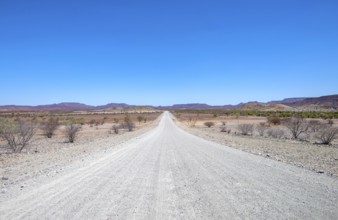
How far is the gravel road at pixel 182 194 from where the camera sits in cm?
697

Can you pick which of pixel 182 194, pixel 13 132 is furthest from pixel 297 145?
pixel 13 132

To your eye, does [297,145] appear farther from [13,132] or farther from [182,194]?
[13,132]

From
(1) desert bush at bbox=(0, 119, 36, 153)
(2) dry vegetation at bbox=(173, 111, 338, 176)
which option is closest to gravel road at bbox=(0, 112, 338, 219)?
(2) dry vegetation at bbox=(173, 111, 338, 176)

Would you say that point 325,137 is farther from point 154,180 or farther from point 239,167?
point 154,180

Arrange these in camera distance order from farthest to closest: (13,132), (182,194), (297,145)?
1. (13,132)
2. (297,145)
3. (182,194)

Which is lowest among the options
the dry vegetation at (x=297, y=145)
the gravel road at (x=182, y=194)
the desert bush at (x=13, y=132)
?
the dry vegetation at (x=297, y=145)

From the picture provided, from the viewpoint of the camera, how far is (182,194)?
8719 millimetres

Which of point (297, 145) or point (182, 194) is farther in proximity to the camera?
point (297, 145)

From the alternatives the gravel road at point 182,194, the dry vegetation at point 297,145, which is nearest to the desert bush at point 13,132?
the gravel road at point 182,194

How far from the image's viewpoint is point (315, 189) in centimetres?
896

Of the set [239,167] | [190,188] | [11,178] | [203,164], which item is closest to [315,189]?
[190,188]

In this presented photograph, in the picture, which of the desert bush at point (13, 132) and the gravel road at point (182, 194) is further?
the desert bush at point (13, 132)

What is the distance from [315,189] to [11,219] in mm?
7524

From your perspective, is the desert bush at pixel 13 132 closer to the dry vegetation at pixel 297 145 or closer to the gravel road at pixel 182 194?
the gravel road at pixel 182 194
